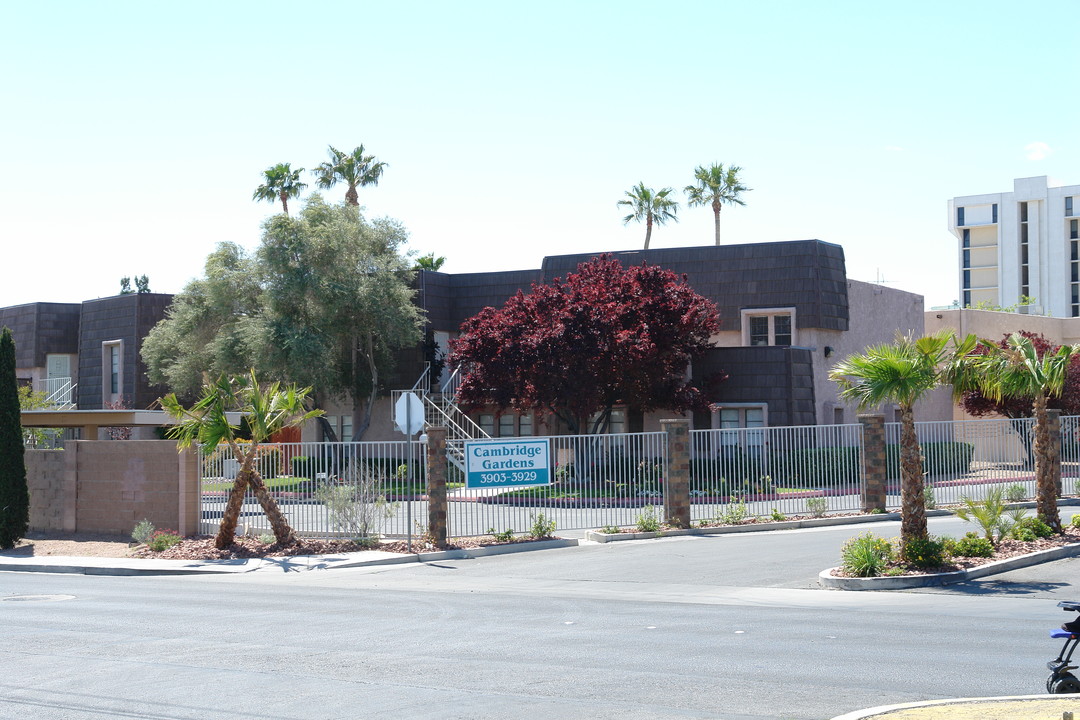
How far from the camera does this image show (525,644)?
1117 centimetres

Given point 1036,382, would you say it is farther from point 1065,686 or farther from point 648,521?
point 1065,686

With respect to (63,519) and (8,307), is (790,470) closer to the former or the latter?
(63,519)

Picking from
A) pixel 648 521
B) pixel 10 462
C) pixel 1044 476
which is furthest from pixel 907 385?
pixel 10 462

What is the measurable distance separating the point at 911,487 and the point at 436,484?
872 cm

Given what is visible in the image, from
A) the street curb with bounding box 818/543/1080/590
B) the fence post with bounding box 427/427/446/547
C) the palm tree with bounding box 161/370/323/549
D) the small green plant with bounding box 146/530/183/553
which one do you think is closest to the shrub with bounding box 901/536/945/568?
the street curb with bounding box 818/543/1080/590

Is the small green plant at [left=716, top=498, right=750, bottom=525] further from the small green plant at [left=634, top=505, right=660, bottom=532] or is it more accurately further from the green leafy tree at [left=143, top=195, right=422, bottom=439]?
the green leafy tree at [left=143, top=195, right=422, bottom=439]

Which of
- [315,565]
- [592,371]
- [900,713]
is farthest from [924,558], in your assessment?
[592,371]

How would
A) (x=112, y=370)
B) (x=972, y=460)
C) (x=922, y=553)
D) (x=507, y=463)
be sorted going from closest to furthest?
(x=922, y=553), (x=507, y=463), (x=972, y=460), (x=112, y=370)

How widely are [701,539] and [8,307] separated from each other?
4172cm

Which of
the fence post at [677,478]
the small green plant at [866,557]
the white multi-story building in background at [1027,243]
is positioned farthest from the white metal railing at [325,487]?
the white multi-story building in background at [1027,243]

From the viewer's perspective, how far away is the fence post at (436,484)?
20.8m

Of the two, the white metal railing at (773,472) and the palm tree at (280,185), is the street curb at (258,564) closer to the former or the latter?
the white metal railing at (773,472)

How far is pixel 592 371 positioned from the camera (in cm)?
3284

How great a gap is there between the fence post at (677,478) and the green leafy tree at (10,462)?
529 inches
